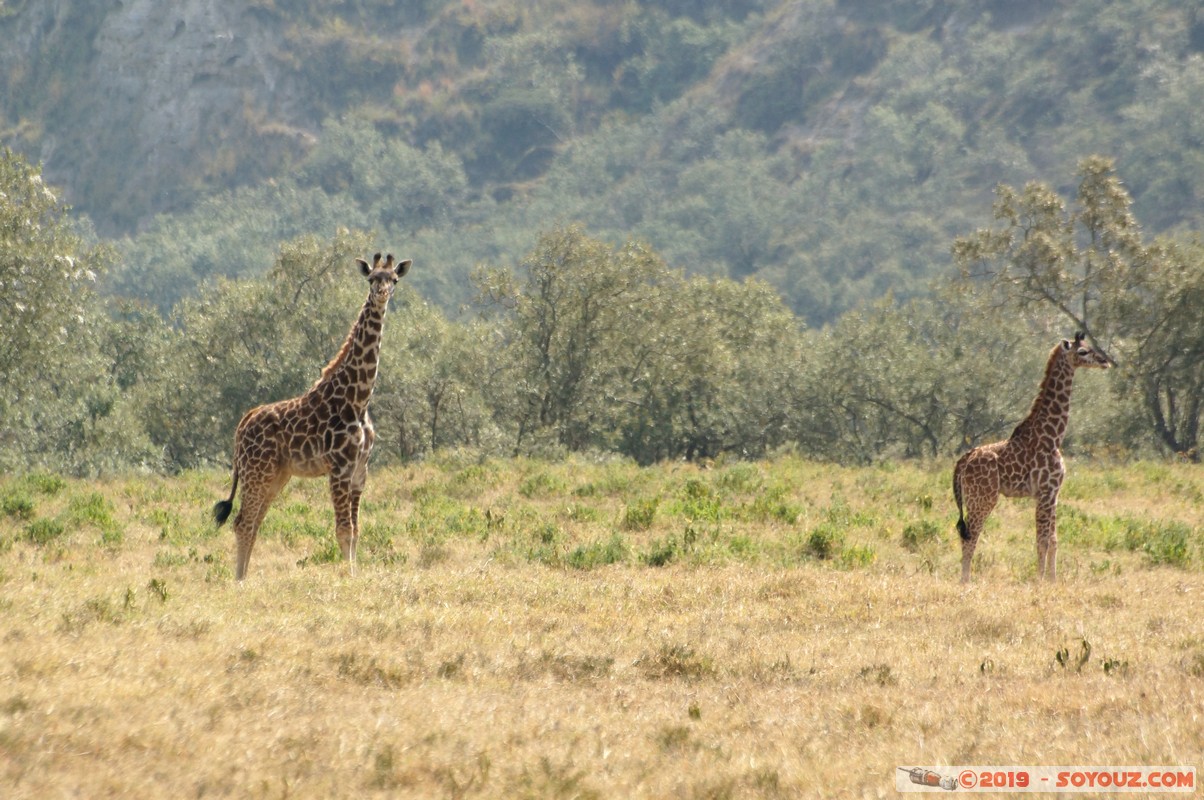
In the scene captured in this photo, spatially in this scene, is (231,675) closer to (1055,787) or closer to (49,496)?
(1055,787)

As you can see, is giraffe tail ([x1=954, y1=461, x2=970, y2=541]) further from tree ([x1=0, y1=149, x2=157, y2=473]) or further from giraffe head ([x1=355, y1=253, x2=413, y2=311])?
tree ([x1=0, y1=149, x2=157, y2=473])

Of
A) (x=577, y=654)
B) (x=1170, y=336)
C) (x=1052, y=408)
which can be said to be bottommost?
(x=577, y=654)

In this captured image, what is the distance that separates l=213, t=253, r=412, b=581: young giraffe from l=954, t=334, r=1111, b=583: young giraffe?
23.7ft

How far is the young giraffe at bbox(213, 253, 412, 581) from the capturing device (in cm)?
1524

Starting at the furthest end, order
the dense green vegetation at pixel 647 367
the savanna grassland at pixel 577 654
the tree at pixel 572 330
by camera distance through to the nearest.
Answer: the tree at pixel 572 330 → the dense green vegetation at pixel 647 367 → the savanna grassland at pixel 577 654

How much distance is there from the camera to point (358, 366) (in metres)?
15.8

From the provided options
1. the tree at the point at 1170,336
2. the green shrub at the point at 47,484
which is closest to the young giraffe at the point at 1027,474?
the green shrub at the point at 47,484

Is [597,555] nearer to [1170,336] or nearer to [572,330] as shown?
[1170,336]

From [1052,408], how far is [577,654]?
27.4ft

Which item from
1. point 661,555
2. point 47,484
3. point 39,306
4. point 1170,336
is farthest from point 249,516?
point 1170,336

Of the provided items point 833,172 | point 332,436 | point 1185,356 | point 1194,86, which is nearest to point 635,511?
point 332,436

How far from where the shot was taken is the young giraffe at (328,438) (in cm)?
1524

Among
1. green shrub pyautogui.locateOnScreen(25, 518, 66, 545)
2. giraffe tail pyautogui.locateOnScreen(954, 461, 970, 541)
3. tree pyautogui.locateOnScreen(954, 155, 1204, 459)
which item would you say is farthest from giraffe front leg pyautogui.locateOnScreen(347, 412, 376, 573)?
tree pyautogui.locateOnScreen(954, 155, 1204, 459)

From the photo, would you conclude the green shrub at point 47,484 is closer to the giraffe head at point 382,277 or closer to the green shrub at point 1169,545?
the giraffe head at point 382,277
